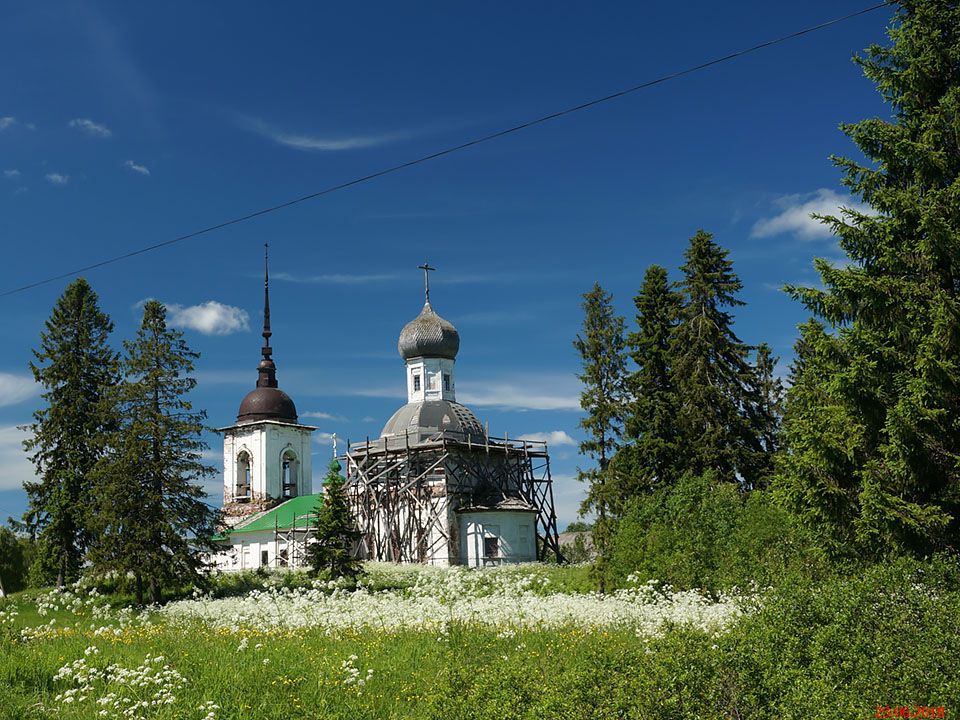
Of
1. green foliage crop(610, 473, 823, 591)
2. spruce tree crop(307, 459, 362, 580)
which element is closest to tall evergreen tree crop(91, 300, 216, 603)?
spruce tree crop(307, 459, 362, 580)

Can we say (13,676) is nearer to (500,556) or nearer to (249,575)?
(249,575)

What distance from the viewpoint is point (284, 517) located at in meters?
53.4

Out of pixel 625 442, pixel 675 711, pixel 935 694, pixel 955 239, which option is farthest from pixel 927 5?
pixel 625 442

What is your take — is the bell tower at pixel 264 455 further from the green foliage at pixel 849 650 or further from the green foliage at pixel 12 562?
the green foliage at pixel 849 650

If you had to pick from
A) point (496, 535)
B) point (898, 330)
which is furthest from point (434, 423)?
point (898, 330)

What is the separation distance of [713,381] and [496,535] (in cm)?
1712

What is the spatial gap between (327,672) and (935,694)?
22.9 ft

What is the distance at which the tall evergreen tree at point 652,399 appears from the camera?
98.9 ft

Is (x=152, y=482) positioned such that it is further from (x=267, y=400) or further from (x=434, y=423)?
(x=267, y=400)

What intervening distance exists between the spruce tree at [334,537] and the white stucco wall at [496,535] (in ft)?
39.1

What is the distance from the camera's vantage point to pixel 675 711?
25.1ft

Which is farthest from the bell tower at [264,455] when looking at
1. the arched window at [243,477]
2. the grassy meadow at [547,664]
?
the grassy meadow at [547,664]

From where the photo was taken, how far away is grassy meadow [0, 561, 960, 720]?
789 centimetres

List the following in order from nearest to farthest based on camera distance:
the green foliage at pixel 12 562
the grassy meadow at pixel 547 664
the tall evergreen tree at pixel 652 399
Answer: the grassy meadow at pixel 547 664 < the tall evergreen tree at pixel 652 399 < the green foliage at pixel 12 562
